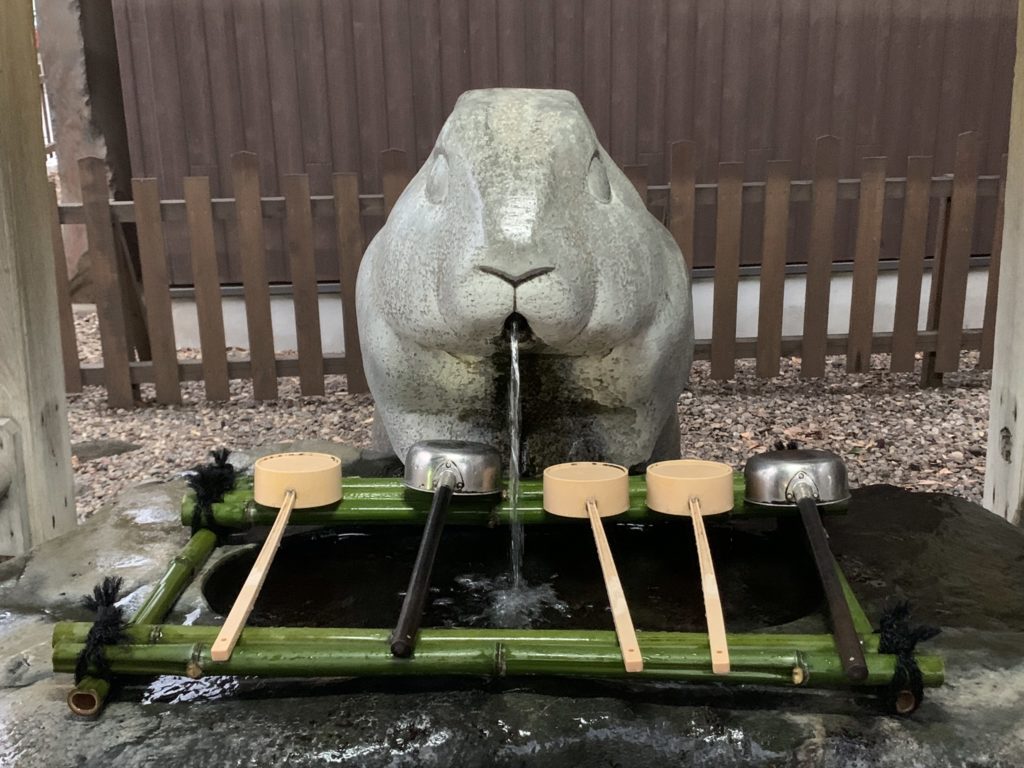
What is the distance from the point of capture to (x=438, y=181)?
197 cm

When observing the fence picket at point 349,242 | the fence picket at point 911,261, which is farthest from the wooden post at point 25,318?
the fence picket at point 911,261

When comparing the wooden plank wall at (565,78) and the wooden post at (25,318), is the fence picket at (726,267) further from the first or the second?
the wooden post at (25,318)

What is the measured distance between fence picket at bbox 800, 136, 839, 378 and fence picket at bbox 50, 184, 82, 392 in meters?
3.44

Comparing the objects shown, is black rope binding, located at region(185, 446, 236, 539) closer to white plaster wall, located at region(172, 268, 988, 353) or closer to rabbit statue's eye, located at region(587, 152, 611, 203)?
rabbit statue's eye, located at region(587, 152, 611, 203)

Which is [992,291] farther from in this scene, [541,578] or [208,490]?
[208,490]

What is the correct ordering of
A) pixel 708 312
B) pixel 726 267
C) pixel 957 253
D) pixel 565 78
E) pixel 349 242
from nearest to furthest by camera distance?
pixel 349 242
pixel 726 267
pixel 957 253
pixel 565 78
pixel 708 312

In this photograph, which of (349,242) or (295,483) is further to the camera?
(349,242)

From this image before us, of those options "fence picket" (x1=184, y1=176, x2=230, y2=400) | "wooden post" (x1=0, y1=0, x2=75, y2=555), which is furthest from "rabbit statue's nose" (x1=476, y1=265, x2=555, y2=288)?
"fence picket" (x1=184, y1=176, x2=230, y2=400)

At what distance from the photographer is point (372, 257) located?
2.18 m

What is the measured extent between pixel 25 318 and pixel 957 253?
160 inches

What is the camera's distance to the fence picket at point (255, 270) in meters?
4.17

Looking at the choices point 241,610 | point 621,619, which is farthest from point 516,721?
point 241,610

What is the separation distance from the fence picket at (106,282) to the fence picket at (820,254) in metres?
3.23

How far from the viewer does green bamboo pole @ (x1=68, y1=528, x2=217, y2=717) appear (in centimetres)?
145
